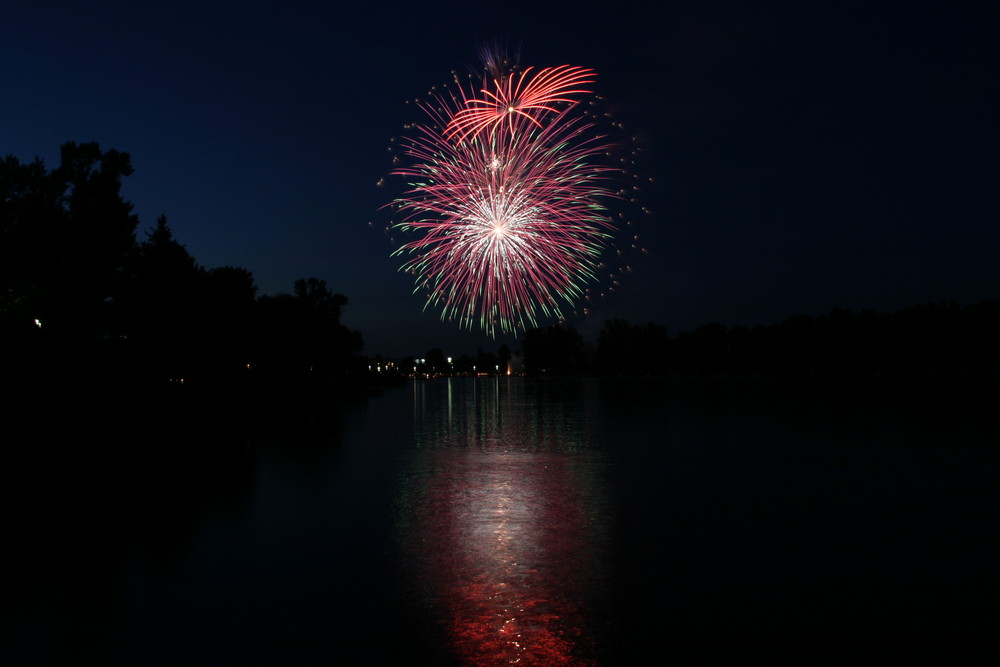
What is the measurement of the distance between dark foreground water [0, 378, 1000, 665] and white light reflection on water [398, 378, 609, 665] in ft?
0.12

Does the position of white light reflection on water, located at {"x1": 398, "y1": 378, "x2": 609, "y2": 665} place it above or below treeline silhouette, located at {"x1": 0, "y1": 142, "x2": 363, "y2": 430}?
below

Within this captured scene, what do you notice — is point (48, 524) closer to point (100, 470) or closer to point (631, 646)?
point (100, 470)

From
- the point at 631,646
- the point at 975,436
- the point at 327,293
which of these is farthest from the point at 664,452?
the point at 327,293

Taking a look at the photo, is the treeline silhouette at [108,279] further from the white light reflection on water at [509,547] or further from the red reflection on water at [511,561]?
the red reflection on water at [511,561]

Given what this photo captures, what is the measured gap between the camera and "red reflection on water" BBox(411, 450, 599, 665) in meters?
5.19

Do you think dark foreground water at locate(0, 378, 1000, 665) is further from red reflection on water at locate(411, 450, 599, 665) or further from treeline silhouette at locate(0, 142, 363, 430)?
treeline silhouette at locate(0, 142, 363, 430)

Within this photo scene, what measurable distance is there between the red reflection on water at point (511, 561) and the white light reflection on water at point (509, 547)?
0.01m

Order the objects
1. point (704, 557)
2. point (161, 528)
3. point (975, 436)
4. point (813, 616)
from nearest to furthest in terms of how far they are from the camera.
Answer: point (813, 616)
point (704, 557)
point (161, 528)
point (975, 436)

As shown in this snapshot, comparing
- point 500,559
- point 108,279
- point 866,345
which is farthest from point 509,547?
point 866,345

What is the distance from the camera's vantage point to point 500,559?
7.47 metres

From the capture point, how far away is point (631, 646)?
5105 millimetres

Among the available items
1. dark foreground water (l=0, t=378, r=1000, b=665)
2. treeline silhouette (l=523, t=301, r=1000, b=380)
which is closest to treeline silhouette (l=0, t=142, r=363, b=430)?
dark foreground water (l=0, t=378, r=1000, b=665)

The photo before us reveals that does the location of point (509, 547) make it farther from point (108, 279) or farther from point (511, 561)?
point (108, 279)

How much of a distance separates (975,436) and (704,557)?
17.4 meters
